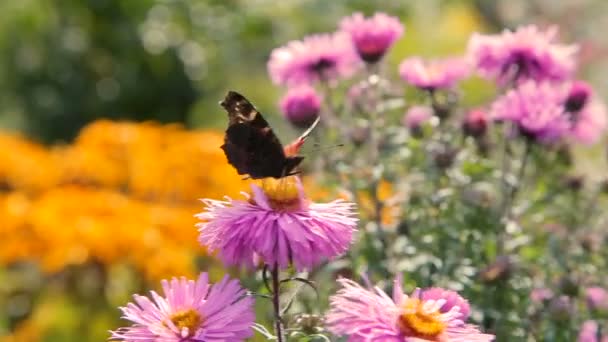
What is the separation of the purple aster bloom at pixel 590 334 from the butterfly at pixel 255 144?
27.1 inches

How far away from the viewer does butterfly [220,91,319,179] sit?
38.6 inches

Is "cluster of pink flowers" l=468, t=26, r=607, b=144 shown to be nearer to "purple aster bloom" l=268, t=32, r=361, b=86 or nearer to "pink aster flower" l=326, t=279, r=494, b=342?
"purple aster bloom" l=268, t=32, r=361, b=86

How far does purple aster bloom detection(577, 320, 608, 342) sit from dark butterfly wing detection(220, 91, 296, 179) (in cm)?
69

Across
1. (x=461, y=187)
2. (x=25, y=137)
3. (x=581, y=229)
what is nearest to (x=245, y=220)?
(x=461, y=187)

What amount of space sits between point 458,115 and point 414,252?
0.34 metres

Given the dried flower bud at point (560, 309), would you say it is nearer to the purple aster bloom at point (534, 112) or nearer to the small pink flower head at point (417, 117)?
the purple aster bloom at point (534, 112)

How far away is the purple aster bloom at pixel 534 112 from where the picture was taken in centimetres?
141

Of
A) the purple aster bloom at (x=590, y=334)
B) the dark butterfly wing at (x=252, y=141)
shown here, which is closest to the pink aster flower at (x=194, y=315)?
the dark butterfly wing at (x=252, y=141)

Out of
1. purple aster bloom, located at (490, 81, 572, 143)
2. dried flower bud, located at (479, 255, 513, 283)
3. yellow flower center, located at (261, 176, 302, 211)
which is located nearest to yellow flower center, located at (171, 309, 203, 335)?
yellow flower center, located at (261, 176, 302, 211)

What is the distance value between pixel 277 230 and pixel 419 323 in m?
0.16

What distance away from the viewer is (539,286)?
1659mm

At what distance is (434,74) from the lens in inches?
63.5

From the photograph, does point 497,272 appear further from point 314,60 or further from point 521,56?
point 314,60

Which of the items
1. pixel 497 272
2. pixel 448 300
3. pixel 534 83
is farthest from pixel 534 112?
pixel 448 300
